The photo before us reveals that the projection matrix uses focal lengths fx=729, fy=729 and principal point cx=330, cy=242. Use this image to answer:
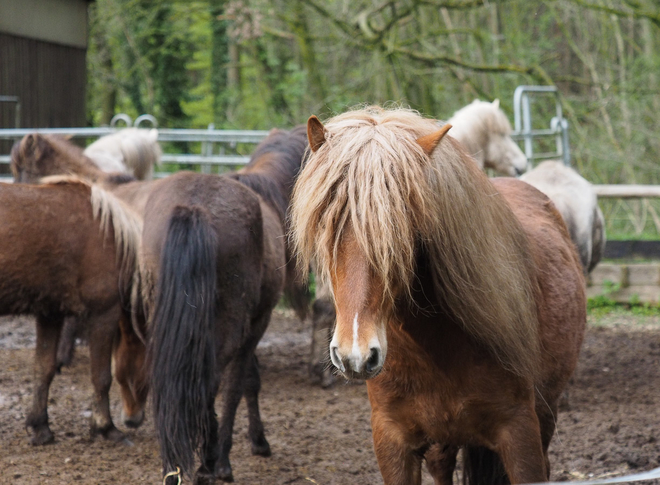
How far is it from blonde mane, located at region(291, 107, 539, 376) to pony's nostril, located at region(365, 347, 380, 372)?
0.17 m

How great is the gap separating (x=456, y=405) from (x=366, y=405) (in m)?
3.09

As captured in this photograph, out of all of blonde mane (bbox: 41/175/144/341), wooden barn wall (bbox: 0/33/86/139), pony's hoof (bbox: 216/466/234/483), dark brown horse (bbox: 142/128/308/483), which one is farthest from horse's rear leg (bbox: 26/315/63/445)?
wooden barn wall (bbox: 0/33/86/139)

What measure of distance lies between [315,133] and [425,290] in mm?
575

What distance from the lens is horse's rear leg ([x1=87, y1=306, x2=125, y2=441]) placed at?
434 centimetres

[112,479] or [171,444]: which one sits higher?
[171,444]

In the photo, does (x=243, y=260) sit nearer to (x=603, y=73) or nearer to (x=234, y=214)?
(x=234, y=214)

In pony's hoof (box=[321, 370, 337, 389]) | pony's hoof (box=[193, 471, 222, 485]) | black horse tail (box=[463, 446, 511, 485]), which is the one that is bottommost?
pony's hoof (box=[321, 370, 337, 389])

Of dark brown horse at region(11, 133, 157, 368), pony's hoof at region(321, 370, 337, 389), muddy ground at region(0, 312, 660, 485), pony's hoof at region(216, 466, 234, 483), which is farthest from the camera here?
pony's hoof at region(321, 370, 337, 389)

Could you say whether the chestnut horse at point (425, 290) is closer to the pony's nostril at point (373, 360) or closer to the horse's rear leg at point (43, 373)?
the pony's nostril at point (373, 360)

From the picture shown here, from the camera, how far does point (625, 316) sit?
8.27m

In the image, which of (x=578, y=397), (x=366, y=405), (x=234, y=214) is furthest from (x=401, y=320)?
(x=578, y=397)

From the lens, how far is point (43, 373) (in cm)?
440

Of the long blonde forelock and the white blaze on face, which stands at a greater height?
the long blonde forelock

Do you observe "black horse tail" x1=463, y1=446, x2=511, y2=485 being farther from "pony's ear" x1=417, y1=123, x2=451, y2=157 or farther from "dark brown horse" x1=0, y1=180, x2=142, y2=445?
"dark brown horse" x1=0, y1=180, x2=142, y2=445
